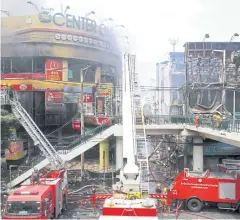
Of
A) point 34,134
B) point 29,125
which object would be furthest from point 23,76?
point 34,134

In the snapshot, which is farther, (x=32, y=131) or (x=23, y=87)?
(x=23, y=87)

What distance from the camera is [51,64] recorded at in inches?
1543

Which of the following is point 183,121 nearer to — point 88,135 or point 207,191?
point 88,135

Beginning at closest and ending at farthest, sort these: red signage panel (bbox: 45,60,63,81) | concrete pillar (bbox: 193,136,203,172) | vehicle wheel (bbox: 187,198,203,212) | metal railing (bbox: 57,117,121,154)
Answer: vehicle wheel (bbox: 187,198,203,212) → metal railing (bbox: 57,117,121,154) → concrete pillar (bbox: 193,136,203,172) → red signage panel (bbox: 45,60,63,81)

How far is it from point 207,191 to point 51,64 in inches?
1030

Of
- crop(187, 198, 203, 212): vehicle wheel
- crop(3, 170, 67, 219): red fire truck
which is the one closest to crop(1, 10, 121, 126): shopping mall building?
crop(187, 198, 203, 212): vehicle wheel

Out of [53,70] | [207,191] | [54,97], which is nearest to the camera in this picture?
[207,191]

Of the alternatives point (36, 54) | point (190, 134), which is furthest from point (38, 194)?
point (36, 54)

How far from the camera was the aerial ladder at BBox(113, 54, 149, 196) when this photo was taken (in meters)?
12.8

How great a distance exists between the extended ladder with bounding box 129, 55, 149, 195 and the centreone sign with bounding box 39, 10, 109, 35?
1127 centimetres

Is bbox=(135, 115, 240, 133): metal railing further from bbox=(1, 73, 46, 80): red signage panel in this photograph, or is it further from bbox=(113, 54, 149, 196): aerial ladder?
bbox=(1, 73, 46, 80): red signage panel

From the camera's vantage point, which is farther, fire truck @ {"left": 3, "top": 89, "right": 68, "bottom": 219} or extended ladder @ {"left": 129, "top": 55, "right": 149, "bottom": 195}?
extended ladder @ {"left": 129, "top": 55, "right": 149, "bottom": 195}

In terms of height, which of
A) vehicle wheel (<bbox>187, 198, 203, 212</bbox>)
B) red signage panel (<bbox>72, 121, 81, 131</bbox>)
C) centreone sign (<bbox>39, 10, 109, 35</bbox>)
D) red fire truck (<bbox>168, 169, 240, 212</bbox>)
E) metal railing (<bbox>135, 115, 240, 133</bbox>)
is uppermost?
centreone sign (<bbox>39, 10, 109, 35</bbox>)

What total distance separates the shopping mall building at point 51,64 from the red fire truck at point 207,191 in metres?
16.8
